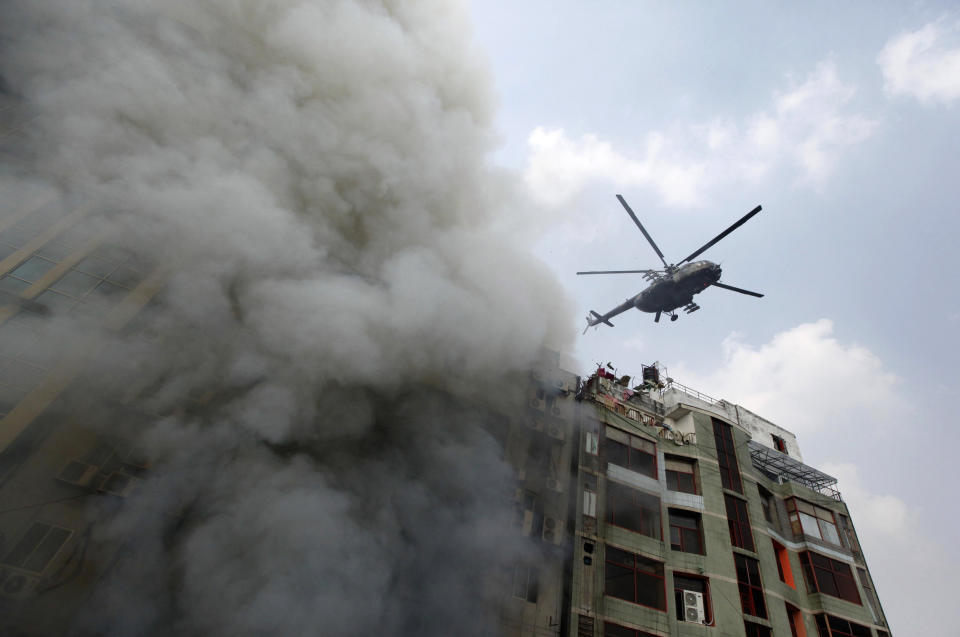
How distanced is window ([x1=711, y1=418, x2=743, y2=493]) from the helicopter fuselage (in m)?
5.97

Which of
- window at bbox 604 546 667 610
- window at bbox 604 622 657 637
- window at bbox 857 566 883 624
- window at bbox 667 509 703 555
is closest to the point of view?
window at bbox 604 622 657 637

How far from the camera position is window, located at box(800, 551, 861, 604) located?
Answer: 1708 cm

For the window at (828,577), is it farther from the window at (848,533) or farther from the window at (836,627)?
the window at (848,533)

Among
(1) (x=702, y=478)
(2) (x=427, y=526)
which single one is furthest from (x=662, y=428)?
(2) (x=427, y=526)

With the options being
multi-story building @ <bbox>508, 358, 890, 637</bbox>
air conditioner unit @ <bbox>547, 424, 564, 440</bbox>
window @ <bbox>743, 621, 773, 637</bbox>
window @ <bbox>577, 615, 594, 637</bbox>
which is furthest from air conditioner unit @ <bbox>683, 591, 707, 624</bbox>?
air conditioner unit @ <bbox>547, 424, 564, 440</bbox>

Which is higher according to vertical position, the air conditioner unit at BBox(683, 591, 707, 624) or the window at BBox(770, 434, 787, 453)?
the window at BBox(770, 434, 787, 453)

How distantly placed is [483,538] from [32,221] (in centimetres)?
1320

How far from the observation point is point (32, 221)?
11.8 metres

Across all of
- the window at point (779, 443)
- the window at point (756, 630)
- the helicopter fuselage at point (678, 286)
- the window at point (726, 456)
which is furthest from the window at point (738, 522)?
the window at point (779, 443)

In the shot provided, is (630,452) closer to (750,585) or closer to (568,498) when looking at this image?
(568,498)

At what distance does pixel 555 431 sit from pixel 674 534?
4871 mm

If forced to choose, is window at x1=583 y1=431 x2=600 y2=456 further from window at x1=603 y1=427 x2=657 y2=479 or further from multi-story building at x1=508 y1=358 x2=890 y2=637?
window at x1=603 y1=427 x2=657 y2=479

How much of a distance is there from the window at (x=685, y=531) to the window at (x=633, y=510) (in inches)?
20.7

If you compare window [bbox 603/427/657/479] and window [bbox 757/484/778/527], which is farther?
window [bbox 757/484/778/527]
